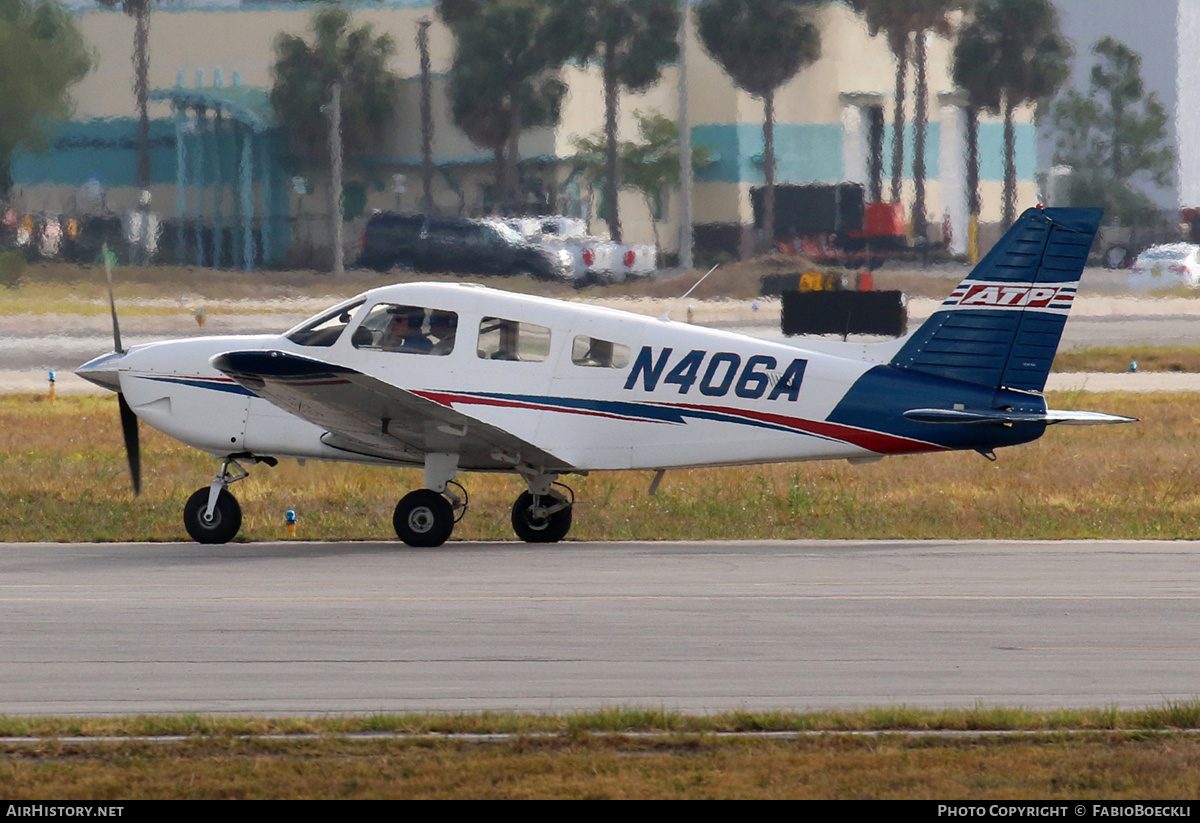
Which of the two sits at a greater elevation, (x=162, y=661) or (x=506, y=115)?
(x=506, y=115)

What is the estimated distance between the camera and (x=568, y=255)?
3278 centimetres

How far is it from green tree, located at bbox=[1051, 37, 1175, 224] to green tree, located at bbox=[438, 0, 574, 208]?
20.5 metres

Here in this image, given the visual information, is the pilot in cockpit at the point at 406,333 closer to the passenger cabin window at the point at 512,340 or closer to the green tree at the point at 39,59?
the passenger cabin window at the point at 512,340

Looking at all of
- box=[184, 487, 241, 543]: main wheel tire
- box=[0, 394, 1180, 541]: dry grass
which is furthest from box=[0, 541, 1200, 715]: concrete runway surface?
box=[0, 394, 1180, 541]: dry grass

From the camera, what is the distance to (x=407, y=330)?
49.6 ft

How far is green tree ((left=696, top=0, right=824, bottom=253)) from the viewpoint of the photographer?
31.5m

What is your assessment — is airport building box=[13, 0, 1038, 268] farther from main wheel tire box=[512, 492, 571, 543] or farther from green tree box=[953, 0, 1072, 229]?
main wheel tire box=[512, 492, 571, 543]

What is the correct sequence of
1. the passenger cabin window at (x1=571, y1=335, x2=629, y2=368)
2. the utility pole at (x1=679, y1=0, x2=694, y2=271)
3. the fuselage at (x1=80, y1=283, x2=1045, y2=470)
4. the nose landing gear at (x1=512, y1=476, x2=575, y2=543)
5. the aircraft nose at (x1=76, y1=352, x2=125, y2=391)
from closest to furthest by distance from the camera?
1. the fuselage at (x1=80, y1=283, x2=1045, y2=470)
2. the passenger cabin window at (x1=571, y1=335, x2=629, y2=368)
3. the nose landing gear at (x1=512, y1=476, x2=575, y2=543)
4. the aircraft nose at (x1=76, y1=352, x2=125, y2=391)
5. the utility pole at (x1=679, y1=0, x2=694, y2=271)

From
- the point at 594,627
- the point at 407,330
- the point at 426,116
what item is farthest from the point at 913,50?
the point at 594,627

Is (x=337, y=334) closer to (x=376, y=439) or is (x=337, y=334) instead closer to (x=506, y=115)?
(x=376, y=439)

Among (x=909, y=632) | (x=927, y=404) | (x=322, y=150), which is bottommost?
(x=909, y=632)

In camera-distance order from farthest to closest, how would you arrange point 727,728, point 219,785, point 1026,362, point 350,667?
1. point 1026,362
2. point 350,667
3. point 727,728
4. point 219,785

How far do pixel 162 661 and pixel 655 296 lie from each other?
2414 centimetres

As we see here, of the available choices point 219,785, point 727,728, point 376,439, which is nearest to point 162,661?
point 219,785
